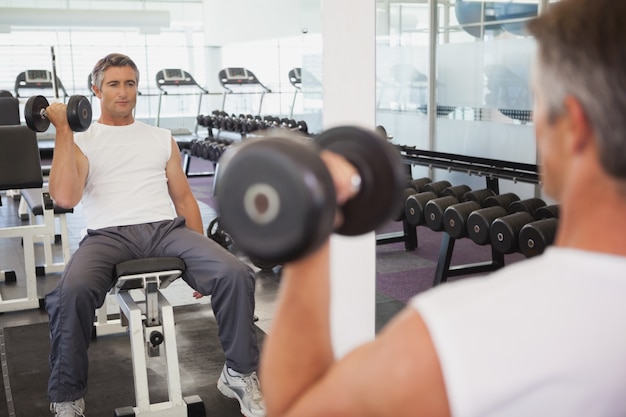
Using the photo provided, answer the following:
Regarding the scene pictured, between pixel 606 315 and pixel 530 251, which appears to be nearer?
pixel 606 315

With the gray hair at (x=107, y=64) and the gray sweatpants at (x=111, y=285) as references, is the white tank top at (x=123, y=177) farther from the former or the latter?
the gray hair at (x=107, y=64)

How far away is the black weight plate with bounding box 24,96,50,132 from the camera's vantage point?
9.69ft

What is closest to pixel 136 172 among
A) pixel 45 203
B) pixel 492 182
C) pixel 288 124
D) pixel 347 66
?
pixel 347 66

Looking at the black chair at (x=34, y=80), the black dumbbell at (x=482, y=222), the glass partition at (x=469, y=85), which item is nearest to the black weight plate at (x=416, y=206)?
the black dumbbell at (x=482, y=222)

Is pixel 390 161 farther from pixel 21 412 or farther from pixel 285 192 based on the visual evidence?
pixel 21 412

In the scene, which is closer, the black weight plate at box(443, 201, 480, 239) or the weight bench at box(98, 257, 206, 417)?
the weight bench at box(98, 257, 206, 417)

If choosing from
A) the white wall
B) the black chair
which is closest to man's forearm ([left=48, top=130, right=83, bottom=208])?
the white wall

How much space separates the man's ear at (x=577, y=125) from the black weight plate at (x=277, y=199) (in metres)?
0.21

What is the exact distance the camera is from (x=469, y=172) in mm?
3795

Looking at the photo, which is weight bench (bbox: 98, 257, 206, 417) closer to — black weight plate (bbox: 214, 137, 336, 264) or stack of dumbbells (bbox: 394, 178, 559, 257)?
stack of dumbbells (bbox: 394, 178, 559, 257)

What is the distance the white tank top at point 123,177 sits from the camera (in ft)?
8.64

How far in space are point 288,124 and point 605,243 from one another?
18.7ft

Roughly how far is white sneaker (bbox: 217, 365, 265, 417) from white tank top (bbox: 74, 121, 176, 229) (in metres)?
0.64

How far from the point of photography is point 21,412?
8.20 ft
